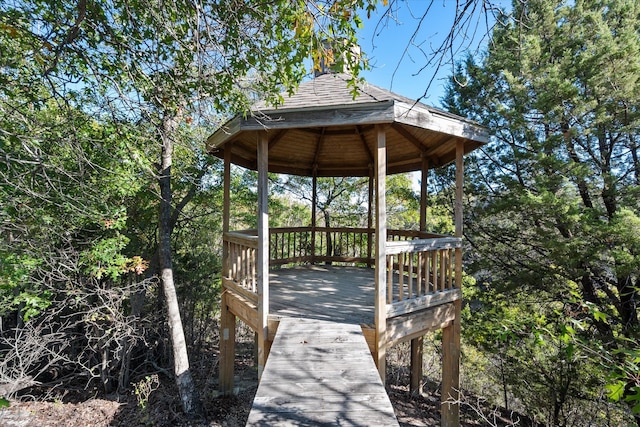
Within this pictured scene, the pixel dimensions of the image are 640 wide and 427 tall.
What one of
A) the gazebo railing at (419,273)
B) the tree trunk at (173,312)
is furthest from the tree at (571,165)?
the tree trunk at (173,312)

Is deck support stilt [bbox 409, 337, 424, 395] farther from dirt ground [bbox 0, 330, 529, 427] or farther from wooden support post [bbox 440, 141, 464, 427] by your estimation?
wooden support post [bbox 440, 141, 464, 427]

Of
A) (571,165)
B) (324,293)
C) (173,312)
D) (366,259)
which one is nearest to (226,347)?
(173,312)

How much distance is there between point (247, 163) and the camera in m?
6.53

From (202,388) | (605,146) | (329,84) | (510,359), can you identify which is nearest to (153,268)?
(202,388)

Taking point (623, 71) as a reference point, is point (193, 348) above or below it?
below

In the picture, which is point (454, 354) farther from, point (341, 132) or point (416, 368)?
point (341, 132)

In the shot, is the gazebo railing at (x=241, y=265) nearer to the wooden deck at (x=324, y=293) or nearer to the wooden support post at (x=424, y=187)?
the wooden deck at (x=324, y=293)

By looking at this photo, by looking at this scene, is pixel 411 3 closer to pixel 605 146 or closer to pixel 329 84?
pixel 329 84

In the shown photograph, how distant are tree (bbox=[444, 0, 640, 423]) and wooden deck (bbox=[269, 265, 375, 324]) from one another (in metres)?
3.29

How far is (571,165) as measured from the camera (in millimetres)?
5805

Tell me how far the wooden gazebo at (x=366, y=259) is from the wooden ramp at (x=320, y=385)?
0.75 metres

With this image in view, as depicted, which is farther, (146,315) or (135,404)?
(146,315)

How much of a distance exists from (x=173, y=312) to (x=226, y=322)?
133 cm

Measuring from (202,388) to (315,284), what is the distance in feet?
11.6
